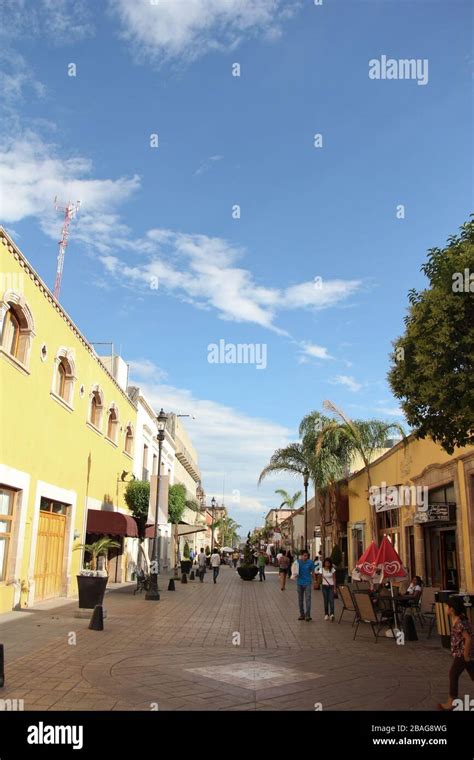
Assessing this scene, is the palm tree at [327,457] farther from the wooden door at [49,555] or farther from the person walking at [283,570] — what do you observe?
the wooden door at [49,555]

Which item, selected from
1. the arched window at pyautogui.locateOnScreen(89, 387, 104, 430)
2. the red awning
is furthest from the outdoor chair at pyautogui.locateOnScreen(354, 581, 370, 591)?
the arched window at pyautogui.locateOnScreen(89, 387, 104, 430)

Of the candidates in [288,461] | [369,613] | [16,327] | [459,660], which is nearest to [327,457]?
[288,461]

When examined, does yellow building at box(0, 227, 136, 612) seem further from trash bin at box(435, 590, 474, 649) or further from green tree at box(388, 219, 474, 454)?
trash bin at box(435, 590, 474, 649)

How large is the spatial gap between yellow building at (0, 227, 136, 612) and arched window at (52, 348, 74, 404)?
3 centimetres

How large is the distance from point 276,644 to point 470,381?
19.9 ft

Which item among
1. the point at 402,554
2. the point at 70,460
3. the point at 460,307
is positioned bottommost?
the point at 402,554

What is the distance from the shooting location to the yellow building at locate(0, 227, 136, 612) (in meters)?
13.9

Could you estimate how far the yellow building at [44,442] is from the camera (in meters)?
13.9

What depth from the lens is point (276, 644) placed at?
11281 mm

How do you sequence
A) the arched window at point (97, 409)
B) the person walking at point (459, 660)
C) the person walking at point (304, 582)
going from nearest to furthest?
the person walking at point (459, 660), the person walking at point (304, 582), the arched window at point (97, 409)

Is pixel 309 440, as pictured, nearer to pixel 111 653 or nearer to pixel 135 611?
pixel 135 611

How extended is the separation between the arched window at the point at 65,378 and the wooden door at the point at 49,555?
3.45 metres

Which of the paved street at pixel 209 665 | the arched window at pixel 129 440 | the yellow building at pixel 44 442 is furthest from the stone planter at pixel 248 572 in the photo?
the paved street at pixel 209 665

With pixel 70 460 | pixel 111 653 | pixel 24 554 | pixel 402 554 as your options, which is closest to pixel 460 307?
pixel 111 653
